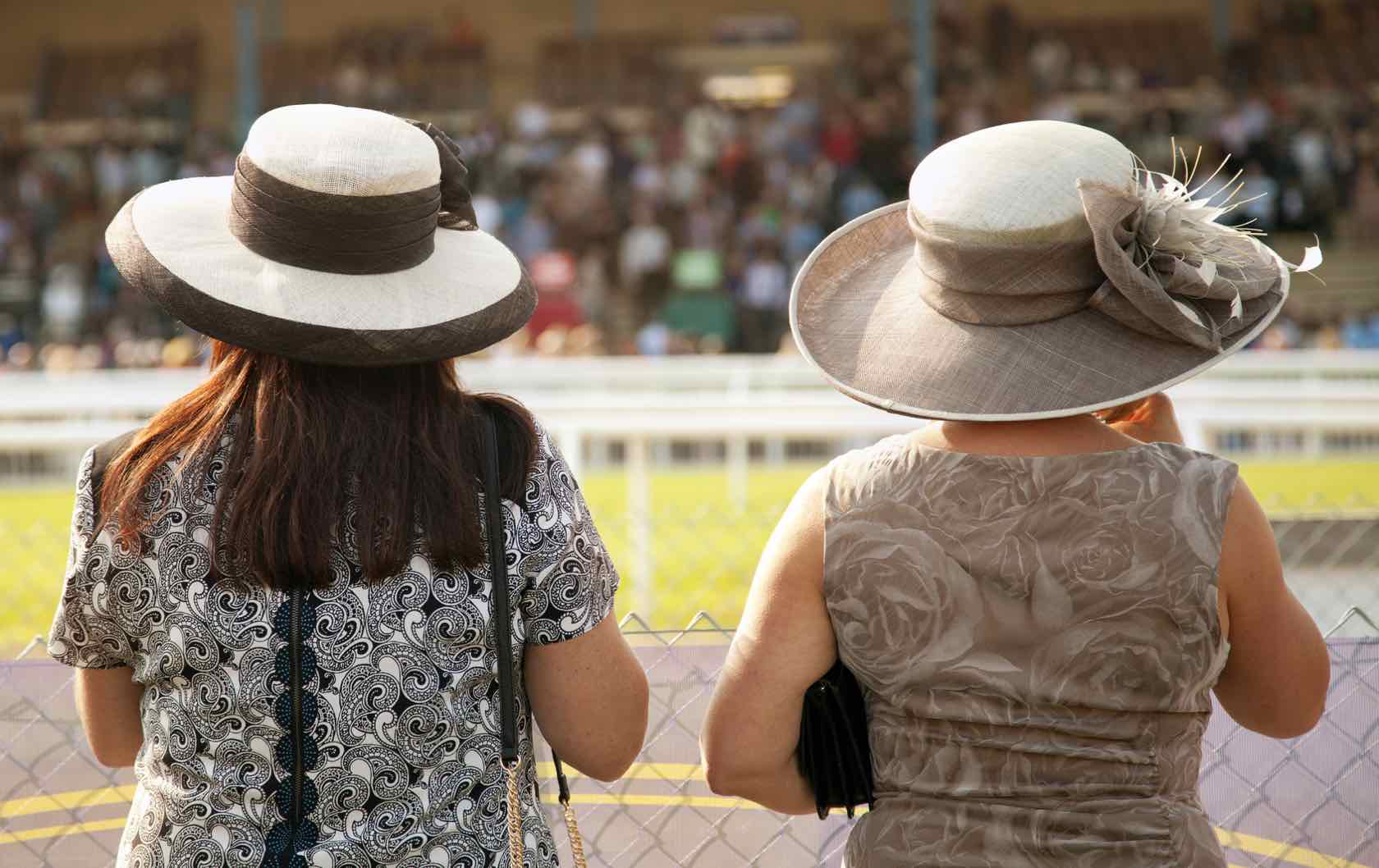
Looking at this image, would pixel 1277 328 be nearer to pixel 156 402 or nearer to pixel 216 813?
pixel 156 402

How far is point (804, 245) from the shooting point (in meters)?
19.0

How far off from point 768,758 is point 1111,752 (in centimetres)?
40

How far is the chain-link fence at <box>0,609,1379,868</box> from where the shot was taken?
2.67m

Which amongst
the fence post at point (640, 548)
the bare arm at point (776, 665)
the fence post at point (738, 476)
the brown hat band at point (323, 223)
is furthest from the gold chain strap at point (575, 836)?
the fence post at point (738, 476)

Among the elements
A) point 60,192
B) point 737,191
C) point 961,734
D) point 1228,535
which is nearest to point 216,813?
point 961,734

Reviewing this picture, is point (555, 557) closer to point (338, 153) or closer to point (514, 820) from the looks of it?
point (514, 820)

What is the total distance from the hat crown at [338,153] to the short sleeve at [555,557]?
0.34 meters

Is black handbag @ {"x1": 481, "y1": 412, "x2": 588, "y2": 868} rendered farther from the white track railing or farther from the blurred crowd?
the blurred crowd

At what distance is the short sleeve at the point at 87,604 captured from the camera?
6.20 ft

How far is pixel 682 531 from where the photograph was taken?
848 centimetres

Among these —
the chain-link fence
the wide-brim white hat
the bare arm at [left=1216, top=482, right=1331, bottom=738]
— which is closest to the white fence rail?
the chain-link fence

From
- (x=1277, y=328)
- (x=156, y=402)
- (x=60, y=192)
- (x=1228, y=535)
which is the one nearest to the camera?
(x=1228, y=535)

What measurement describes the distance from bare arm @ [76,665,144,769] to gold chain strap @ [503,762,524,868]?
0.48 m

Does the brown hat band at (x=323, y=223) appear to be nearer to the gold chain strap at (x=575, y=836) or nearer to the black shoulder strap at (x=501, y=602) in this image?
the black shoulder strap at (x=501, y=602)
